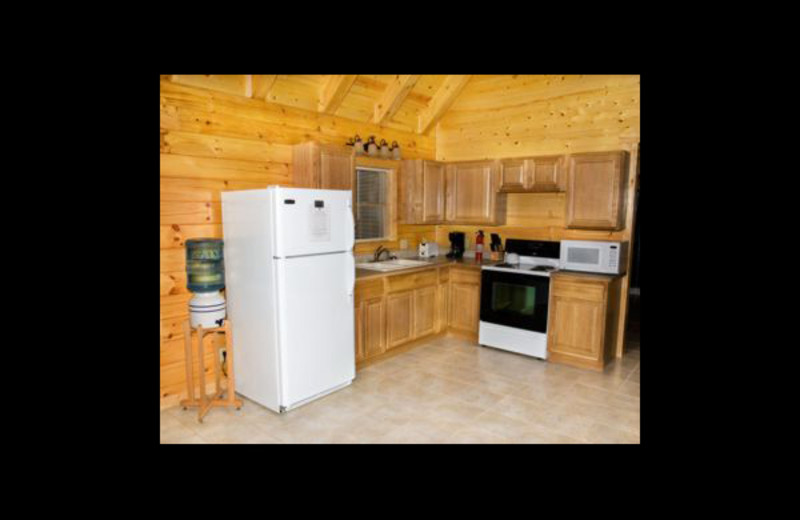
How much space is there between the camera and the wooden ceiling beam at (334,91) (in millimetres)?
4152

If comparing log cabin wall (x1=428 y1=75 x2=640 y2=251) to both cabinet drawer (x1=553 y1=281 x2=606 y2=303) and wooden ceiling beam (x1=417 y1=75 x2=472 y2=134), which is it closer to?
wooden ceiling beam (x1=417 y1=75 x2=472 y2=134)

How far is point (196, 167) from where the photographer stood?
3.50m

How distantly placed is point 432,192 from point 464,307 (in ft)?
4.41

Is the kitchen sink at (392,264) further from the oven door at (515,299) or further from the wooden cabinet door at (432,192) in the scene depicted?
the oven door at (515,299)

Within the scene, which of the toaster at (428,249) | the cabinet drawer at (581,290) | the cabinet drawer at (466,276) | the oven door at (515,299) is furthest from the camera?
the toaster at (428,249)

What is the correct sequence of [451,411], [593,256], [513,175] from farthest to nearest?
[513,175], [593,256], [451,411]

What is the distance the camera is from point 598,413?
3361 millimetres

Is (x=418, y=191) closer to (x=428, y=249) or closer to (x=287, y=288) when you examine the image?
(x=428, y=249)

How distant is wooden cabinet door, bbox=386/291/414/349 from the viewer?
4457 mm

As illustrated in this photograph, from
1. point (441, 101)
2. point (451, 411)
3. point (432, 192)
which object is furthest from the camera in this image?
point (441, 101)

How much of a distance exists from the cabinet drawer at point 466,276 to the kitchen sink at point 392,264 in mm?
362

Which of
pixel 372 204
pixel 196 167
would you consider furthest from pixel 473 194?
pixel 196 167

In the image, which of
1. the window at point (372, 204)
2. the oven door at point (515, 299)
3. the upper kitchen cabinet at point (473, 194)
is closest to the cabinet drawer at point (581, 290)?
the oven door at point (515, 299)

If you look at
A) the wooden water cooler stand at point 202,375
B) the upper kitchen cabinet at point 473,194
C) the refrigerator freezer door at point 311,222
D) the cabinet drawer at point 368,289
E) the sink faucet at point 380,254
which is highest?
the upper kitchen cabinet at point 473,194
